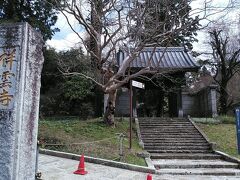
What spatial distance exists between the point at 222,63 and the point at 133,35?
48.6ft

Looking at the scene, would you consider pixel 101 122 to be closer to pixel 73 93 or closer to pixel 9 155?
pixel 73 93

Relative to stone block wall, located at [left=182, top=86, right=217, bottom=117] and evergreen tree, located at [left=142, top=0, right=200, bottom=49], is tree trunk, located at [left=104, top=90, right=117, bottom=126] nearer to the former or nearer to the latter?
evergreen tree, located at [left=142, top=0, right=200, bottom=49]

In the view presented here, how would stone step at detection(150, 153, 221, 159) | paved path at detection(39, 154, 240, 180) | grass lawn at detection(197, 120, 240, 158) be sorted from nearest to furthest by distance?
paved path at detection(39, 154, 240, 180), stone step at detection(150, 153, 221, 159), grass lawn at detection(197, 120, 240, 158)

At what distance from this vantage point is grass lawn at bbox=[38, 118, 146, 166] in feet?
39.1

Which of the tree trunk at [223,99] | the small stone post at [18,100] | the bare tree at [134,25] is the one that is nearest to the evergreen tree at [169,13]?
the bare tree at [134,25]

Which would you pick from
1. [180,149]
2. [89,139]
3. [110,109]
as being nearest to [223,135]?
[180,149]

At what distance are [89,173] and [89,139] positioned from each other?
5.05 metres

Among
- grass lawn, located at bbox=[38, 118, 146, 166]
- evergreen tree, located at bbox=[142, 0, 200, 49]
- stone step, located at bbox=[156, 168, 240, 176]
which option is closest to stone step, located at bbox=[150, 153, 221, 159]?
grass lawn, located at bbox=[38, 118, 146, 166]

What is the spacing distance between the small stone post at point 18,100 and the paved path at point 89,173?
330 cm

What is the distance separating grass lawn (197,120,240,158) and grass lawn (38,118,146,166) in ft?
13.0

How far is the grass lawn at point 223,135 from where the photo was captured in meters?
14.5

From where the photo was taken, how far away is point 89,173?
9.35m

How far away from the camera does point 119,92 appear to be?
22969mm

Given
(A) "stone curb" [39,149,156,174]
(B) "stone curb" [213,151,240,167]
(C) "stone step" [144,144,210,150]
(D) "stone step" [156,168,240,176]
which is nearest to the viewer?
(A) "stone curb" [39,149,156,174]
